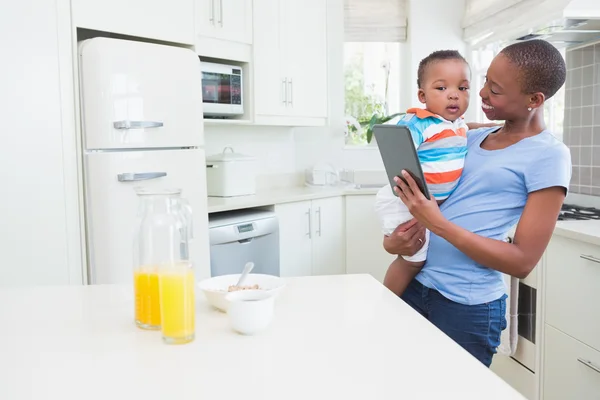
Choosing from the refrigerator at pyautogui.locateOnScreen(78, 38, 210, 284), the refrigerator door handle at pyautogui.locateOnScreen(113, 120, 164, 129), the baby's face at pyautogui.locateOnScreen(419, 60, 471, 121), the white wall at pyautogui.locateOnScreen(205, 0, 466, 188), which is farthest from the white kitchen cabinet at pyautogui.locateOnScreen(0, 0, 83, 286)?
the white wall at pyautogui.locateOnScreen(205, 0, 466, 188)

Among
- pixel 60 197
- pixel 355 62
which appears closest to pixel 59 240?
pixel 60 197

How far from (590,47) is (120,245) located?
97.3 inches

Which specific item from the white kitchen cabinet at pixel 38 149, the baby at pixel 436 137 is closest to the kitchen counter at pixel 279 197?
the white kitchen cabinet at pixel 38 149

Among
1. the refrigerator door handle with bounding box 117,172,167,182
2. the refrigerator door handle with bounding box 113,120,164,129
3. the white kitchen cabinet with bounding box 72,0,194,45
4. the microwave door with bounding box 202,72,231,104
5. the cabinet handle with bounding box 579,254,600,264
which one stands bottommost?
the cabinet handle with bounding box 579,254,600,264

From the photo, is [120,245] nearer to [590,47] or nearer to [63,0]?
[63,0]

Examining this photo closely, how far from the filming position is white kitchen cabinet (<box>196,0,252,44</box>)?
10.6 ft

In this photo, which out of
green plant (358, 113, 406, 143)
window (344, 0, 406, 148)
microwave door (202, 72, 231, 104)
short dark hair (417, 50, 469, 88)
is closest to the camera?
short dark hair (417, 50, 469, 88)

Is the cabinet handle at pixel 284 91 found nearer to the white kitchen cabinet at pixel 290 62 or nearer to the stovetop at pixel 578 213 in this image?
the white kitchen cabinet at pixel 290 62

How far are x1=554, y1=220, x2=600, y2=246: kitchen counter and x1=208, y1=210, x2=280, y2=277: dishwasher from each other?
1508 mm

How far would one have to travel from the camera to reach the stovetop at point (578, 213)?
2730 mm

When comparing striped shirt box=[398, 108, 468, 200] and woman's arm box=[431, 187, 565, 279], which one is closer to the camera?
woman's arm box=[431, 187, 565, 279]

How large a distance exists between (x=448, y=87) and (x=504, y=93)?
22 cm

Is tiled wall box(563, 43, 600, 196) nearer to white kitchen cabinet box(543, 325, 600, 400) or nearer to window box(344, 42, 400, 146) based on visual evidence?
white kitchen cabinet box(543, 325, 600, 400)

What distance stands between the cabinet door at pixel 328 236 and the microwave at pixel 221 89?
2.56ft
